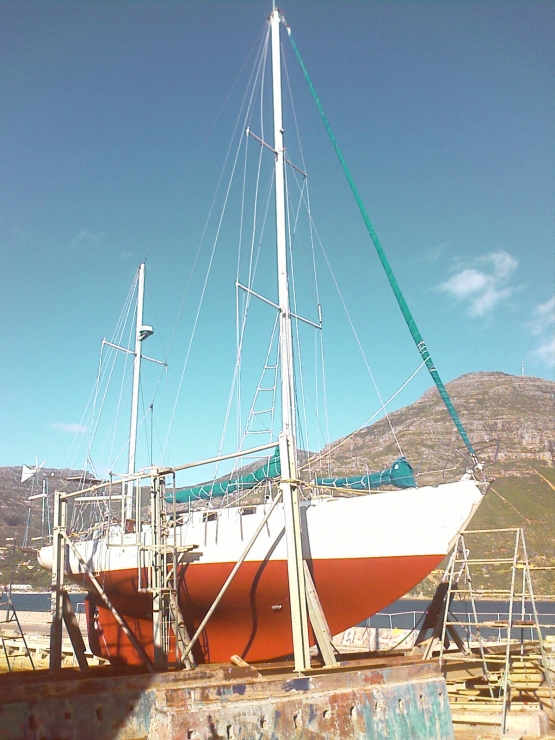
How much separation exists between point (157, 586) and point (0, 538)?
18657 centimetres

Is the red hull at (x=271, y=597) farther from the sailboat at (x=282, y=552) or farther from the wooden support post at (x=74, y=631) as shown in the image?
the wooden support post at (x=74, y=631)

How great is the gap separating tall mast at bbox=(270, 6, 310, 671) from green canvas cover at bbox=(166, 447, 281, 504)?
6.96 ft

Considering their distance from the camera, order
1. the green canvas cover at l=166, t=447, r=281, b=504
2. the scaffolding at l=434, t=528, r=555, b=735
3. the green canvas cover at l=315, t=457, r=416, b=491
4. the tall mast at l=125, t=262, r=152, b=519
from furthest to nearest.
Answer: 1. the tall mast at l=125, t=262, r=152, b=519
2. the green canvas cover at l=166, t=447, r=281, b=504
3. the green canvas cover at l=315, t=457, r=416, b=491
4. the scaffolding at l=434, t=528, r=555, b=735

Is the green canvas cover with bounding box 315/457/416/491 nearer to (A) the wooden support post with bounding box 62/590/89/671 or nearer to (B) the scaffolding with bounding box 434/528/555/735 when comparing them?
(B) the scaffolding with bounding box 434/528/555/735

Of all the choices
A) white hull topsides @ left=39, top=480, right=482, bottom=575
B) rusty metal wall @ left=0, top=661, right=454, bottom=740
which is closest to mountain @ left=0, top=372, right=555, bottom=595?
white hull topsides @ left=39, top=480, right=482, bottom=575

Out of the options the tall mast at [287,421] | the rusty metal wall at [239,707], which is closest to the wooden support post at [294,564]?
the tall mast at [287,421]

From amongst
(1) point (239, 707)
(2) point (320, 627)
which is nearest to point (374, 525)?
(2) point (320, 627)

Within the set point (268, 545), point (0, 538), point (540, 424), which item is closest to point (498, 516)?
point (540, 424)

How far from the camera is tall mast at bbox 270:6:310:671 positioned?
30.8ft

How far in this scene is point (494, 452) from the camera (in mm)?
85938

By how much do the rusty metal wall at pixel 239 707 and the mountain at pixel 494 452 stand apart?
6884 centimetres

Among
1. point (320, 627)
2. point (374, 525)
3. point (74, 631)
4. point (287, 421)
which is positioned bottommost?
point (74, 631)

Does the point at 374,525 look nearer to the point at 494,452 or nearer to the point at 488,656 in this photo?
the point at 488,656

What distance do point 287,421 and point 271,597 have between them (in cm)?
387
